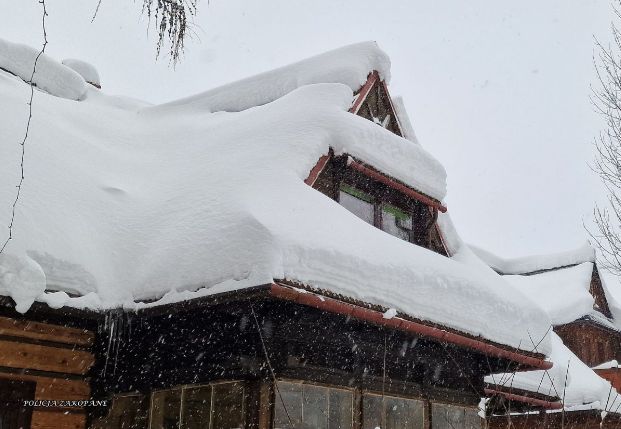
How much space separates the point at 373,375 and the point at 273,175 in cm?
229

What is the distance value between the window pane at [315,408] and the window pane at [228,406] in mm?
611

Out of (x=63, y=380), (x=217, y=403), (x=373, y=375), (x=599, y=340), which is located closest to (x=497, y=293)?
(x=373, y=375)

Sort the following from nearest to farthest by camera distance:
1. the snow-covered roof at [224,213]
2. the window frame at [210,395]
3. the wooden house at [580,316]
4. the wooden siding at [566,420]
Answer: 1. the snow-covered roof at [224,213]
2. the window frame at [210,395]
3. the wooden siding at [566,420]
4. the wooden house at [580,316]

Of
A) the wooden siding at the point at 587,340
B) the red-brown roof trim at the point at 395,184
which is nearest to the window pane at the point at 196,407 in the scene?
the red-brown roof trim at the point at 395,184

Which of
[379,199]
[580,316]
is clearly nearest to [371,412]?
[379,199]

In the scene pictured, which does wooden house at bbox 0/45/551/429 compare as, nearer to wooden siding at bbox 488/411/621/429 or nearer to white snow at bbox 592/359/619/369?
wooden siding at bbox 488/411/621/429

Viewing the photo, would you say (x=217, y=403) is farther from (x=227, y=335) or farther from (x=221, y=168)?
(x=221, y=168)

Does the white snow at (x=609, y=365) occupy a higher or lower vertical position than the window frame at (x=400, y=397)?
higher

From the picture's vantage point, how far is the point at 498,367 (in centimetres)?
823

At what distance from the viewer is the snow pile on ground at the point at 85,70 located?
1223 cm

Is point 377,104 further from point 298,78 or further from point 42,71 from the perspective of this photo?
point 42,71

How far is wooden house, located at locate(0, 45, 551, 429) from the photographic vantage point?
5.42m

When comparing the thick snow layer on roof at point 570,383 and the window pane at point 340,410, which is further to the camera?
the thick snow layer on roof at point 570,383

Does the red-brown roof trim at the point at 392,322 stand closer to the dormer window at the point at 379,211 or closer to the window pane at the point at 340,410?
the window pane at the point at 340,410
